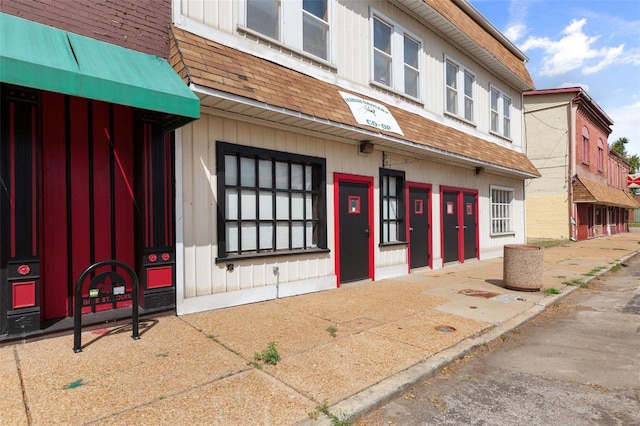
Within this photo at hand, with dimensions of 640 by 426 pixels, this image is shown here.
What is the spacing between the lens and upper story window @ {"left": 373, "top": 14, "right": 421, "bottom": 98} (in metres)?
8.99

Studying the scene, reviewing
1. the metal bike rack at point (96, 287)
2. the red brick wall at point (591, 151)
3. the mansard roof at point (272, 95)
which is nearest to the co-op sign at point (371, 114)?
the mansard roof at point (272, 95)

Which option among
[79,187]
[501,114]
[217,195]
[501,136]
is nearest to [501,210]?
[501,136]

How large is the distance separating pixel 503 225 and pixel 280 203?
10902mm

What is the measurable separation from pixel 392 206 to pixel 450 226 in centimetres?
283

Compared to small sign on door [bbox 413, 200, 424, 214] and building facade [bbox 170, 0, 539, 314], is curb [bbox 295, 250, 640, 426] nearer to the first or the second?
building facade [bbox 170, 0, 539, 314]

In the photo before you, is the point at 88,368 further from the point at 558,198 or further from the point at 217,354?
the point at 558,198

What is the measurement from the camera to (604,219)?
26875 millimetres

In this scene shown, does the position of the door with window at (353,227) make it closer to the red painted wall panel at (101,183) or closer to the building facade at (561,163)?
the red painted wall panel at (101,183)

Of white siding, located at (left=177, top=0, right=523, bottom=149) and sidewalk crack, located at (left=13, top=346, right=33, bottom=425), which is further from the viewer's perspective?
white siding, located at (left=177, top=0, right=523, bottom=149)

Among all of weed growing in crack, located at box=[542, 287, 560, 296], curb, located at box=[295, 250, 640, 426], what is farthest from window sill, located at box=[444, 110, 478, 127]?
curb, located at box=[295, 250, 640, 426]

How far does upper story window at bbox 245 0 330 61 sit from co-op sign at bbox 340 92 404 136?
109cm

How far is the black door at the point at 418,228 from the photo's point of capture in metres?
9.72

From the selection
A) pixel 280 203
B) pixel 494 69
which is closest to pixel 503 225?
pixel 494 69

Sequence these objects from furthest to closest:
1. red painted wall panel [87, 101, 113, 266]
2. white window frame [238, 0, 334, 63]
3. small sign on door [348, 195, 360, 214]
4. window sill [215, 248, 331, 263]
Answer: small sign on door [348, 195, 360, 214]
white window frame [238, 0, 334, 63]
window sill [215, 248, 331, 263]
red painted wall panel [87, 101, 113, 266]
